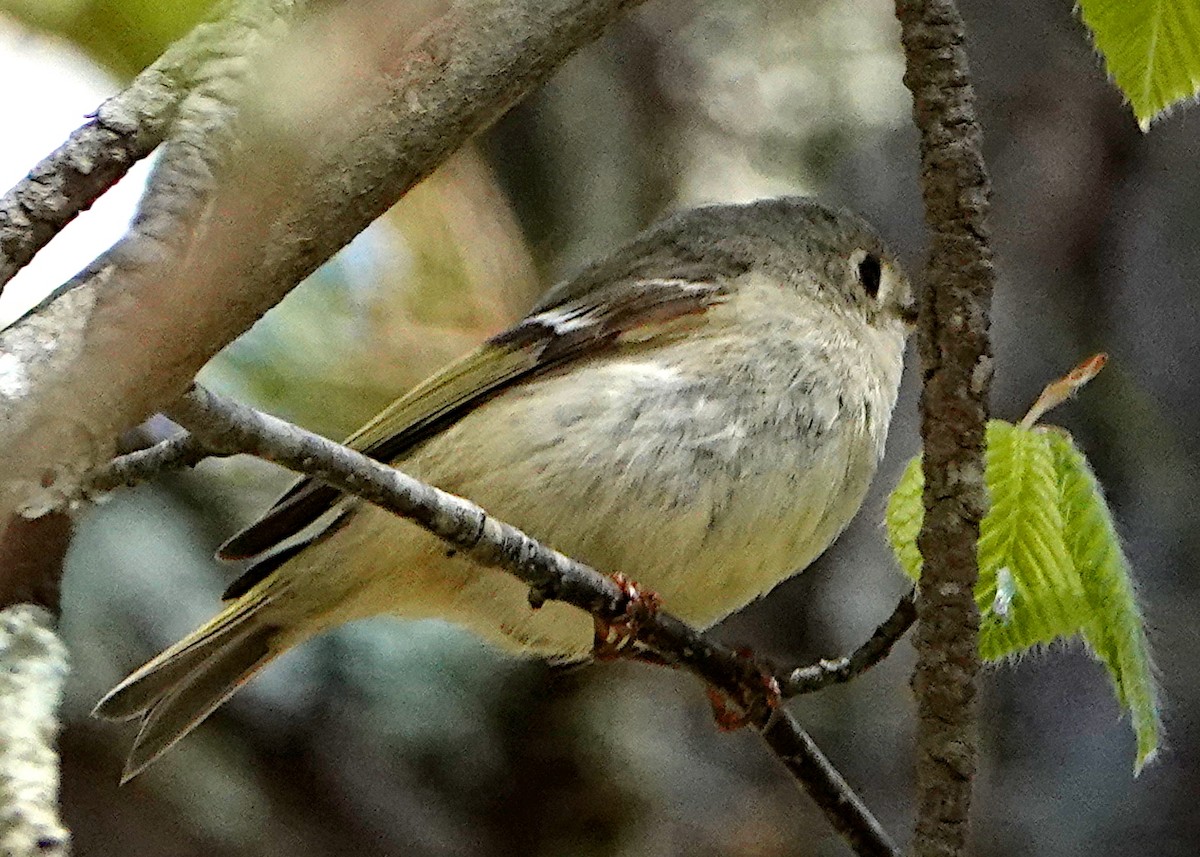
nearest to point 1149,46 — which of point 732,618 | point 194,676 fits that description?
point 194,676

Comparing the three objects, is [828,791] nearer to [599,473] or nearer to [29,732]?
[599,473]

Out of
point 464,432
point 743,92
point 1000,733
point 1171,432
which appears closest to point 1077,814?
point 1000,733

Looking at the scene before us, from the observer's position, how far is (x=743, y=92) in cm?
284

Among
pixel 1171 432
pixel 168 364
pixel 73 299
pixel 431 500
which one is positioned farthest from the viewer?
pixel 1171 432

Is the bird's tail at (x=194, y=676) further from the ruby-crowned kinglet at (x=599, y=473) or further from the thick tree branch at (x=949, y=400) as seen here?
the thick tree branch at (x=949, y=400)

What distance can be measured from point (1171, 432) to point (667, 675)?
97 centimetres

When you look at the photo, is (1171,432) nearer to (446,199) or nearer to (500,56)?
(446,199)

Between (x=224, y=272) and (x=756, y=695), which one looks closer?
(x=224, y=272)

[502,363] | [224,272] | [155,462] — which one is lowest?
[502,363]

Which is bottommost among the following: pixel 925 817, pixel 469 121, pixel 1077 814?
pixel 1077 814

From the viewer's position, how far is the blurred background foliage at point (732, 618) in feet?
7.66

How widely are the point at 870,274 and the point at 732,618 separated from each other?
2.28 ft

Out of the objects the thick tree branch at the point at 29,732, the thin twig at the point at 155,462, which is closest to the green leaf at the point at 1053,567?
the thin twig at the point at 155,462

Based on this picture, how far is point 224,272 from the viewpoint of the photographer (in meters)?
0.60
